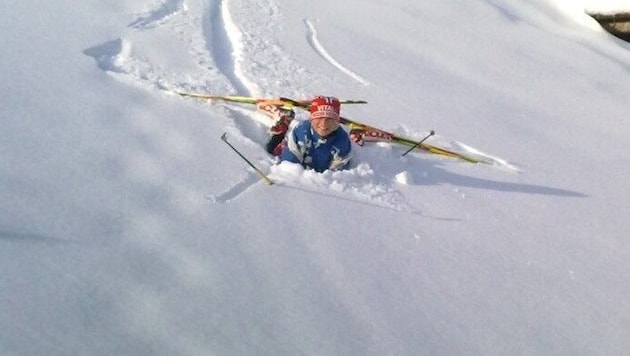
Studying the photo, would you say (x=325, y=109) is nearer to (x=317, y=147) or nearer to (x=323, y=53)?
(x=317, y=147)

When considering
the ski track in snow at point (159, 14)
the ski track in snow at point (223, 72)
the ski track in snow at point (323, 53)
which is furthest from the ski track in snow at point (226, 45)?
the ski track in snow at point (323, 53)

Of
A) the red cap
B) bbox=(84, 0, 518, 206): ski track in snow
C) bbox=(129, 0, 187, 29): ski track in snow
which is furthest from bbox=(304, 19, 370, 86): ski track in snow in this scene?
the red cap

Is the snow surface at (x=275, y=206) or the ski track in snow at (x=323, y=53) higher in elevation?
the ski track in snow at (x=323, y=53)

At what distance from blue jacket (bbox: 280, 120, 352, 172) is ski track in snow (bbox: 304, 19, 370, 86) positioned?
138cm

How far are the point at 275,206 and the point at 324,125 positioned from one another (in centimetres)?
110

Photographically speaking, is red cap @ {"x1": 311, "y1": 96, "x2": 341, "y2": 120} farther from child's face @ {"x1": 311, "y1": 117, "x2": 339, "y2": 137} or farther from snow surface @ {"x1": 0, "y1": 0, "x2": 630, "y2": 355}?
snow surface @ {"x1": 0, "y1": 0, "x2": 630, "y2": 355}

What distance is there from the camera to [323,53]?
5863mm

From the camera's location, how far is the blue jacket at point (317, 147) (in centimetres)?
409

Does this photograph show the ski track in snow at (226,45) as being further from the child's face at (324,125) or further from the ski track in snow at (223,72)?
the child's face at (324,125)

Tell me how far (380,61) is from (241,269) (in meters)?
3.76

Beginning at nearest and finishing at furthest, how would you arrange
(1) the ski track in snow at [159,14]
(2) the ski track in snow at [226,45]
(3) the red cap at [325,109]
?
(3) the red cap at [325,109], (2) the ski track in snow at [226,45], (1) the ski track in snow at [159,14]

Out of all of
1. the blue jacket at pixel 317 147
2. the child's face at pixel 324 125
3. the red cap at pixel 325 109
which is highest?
the red cap at pixel 325 109

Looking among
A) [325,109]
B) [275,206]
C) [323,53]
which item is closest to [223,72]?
[323,53]

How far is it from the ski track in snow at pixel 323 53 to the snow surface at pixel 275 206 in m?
0.04
